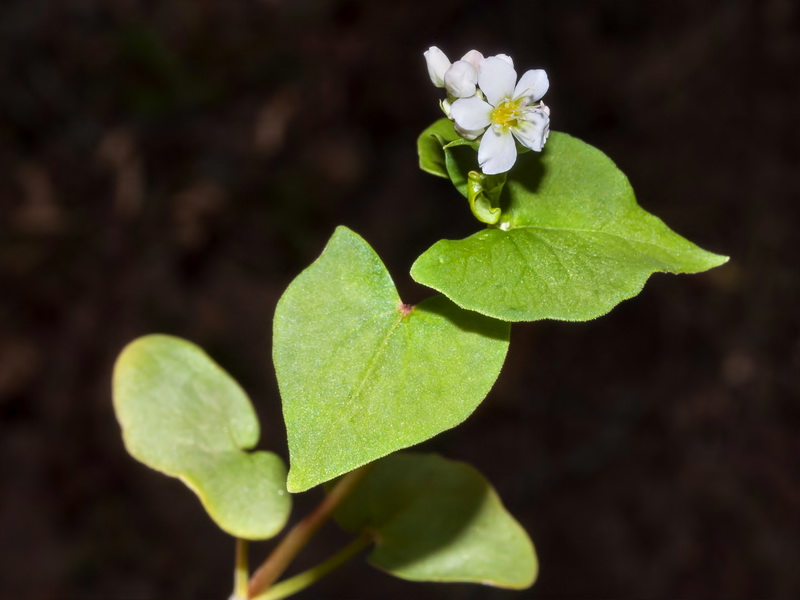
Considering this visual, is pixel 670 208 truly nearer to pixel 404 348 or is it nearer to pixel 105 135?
pixel 105 135

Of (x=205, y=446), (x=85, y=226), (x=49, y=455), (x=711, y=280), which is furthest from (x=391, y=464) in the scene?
(x=711, y=280)

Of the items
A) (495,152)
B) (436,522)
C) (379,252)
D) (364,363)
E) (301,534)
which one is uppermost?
(495,152)

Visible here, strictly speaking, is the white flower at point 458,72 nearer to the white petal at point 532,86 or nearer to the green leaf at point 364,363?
the white petal at point 532,86

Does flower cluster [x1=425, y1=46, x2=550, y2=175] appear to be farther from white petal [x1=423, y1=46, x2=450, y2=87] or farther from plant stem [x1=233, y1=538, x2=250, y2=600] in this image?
plant stem [x1=233, y1=538, x2=250, y2=600]

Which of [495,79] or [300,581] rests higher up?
[495,79]

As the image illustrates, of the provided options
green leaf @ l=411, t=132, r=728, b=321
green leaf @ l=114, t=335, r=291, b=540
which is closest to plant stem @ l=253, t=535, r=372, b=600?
green leaf @ l=114, t=335, r=291, b=540

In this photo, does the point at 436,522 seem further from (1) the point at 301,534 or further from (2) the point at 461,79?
(2) the point at 461,79

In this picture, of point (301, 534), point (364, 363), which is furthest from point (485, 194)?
point (301, 534)
